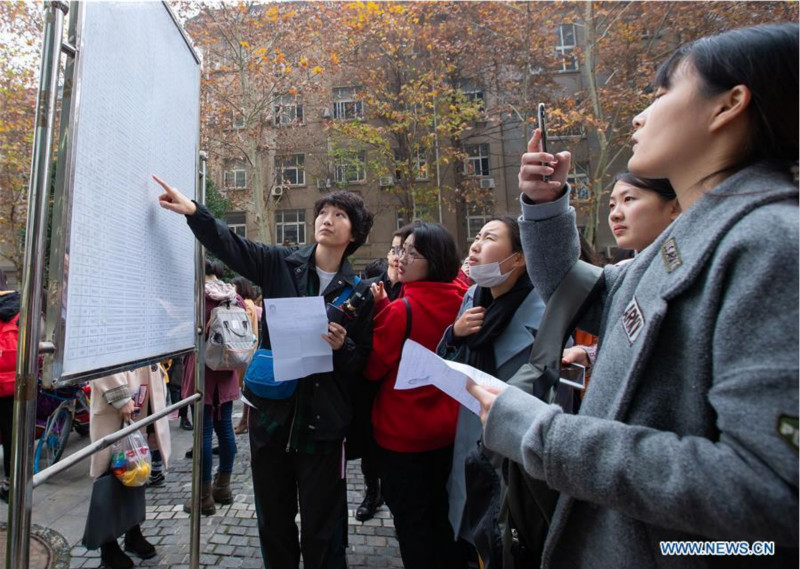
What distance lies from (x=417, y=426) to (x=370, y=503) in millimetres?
1574

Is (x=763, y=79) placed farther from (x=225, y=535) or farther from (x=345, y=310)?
(x=225, y=535)

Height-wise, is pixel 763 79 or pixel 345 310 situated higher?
pixel 763 79

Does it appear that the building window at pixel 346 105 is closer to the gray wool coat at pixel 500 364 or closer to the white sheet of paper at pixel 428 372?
the gray wool coat at pixel 500 364

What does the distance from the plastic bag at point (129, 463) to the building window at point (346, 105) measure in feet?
52.6

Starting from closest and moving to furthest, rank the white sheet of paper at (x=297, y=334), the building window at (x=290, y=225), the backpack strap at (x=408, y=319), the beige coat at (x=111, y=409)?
the white sheet of paper at (x=297, y=334), the backpack strap at (x=408, y=319), the beige coat at (x=111, y=409), the building window at (x=290, y=225)

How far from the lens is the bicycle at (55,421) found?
155 inches

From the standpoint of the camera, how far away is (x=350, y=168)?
56.1ft

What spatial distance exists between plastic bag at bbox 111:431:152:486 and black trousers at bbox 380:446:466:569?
149 cm

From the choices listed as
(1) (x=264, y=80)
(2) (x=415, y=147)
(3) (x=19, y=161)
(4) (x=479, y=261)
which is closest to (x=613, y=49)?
(2) (x=415, y=147)

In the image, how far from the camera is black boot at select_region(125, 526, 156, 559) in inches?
109

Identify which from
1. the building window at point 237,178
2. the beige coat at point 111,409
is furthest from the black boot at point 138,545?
the building window at point 237,178

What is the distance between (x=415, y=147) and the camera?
50.2ft

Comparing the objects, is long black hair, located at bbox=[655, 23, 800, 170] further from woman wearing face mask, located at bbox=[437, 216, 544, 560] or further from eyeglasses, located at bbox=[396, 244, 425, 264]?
eyeglasses, located at bbox=[396, 244, 425, 264]

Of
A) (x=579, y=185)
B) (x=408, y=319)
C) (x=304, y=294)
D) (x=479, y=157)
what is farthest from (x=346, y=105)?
(x=408, y=319)
